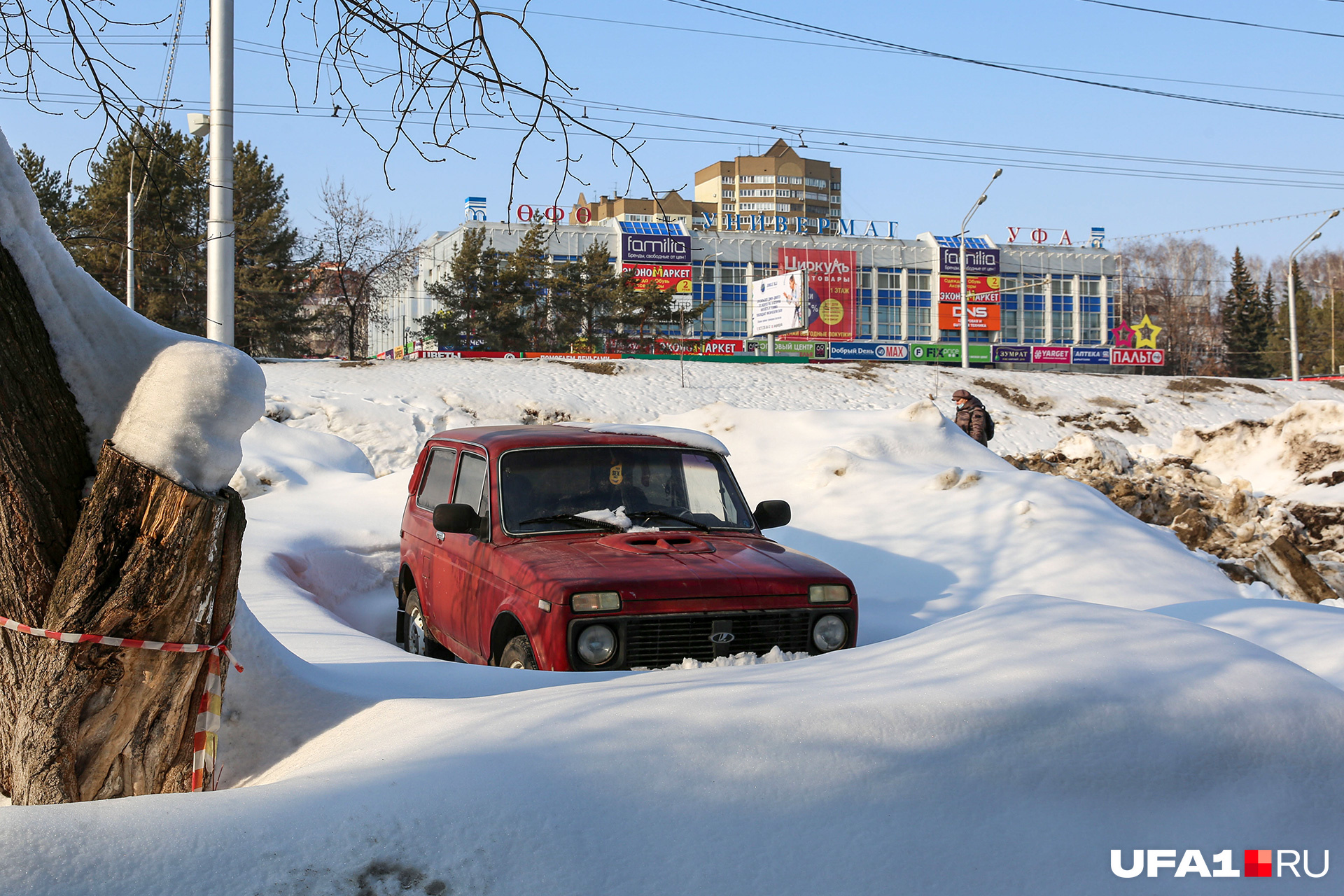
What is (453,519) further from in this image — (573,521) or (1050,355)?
(1050,355)

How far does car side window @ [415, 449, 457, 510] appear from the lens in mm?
6109

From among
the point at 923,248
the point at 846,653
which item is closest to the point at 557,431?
the point at 846,653

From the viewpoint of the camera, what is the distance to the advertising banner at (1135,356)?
6725 cm

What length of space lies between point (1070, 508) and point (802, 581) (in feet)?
16.7

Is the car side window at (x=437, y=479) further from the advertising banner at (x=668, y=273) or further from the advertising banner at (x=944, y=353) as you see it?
the advertising banner at (x=668, y=273)

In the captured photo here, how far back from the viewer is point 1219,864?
86.0 inches

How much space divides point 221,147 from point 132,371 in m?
7.34

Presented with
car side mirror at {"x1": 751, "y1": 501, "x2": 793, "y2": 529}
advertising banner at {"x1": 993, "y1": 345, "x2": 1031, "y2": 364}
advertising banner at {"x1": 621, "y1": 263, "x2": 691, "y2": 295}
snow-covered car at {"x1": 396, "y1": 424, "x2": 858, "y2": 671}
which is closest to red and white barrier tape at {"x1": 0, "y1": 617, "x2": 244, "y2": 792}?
snow-covered car at {"x1": 396, "y1": 424, "x2": 858, "y2": 671}

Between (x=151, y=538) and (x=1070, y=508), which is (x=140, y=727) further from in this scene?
(x=1070, y=508)

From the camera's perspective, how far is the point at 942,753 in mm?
2275

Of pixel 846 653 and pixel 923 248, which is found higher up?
pixel 923 248

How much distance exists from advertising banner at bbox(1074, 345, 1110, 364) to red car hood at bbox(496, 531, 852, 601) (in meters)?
69.0

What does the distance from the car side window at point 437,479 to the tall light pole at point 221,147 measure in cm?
391

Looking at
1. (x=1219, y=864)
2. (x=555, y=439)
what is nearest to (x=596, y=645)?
(x=555, y=439)
